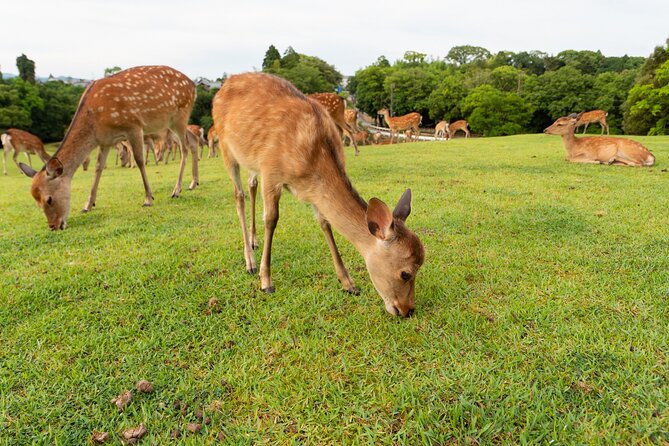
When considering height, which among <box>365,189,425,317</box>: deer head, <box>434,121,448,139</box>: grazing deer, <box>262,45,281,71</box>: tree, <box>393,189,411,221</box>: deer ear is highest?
<box>262,45,281,71</box>: tree

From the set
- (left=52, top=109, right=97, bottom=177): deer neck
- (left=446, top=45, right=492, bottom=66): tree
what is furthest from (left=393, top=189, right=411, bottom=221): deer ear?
(left=446, top=45, right=492, bottom=66): tree

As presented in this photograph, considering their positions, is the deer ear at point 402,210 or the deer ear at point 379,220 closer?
the deer ear at point 379,220

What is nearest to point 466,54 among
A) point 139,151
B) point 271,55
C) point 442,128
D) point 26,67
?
point 271,55

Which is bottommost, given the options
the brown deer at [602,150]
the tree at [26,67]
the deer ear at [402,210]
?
the deer ear at [402,210]

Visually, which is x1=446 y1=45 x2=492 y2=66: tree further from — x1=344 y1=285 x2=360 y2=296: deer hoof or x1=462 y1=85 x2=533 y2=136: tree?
x1=344 y1=285 x2=360 y2=296: deer hoof

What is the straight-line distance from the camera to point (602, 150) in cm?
802

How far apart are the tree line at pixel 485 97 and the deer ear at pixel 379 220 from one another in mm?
31398

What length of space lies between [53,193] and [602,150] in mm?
10023

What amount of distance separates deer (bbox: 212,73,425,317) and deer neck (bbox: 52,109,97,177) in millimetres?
2926

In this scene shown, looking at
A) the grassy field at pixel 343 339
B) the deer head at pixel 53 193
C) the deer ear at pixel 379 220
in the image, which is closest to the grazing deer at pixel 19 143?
the deer head at pixel 53 193

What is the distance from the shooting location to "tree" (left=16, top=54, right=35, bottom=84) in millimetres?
43250

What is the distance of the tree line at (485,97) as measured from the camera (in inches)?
1139

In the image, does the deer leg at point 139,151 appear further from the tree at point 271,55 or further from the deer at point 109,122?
the tree at point 271,55

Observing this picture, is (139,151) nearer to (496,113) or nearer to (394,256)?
(394,256)
